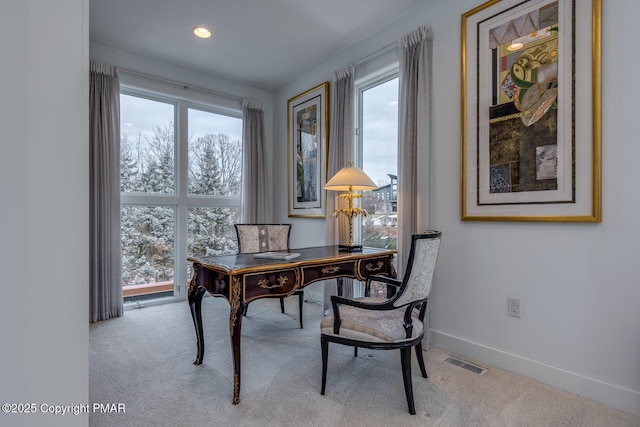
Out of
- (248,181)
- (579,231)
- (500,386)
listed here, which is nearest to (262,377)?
(500,386)

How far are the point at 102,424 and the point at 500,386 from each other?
2.20 m

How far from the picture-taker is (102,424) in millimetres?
1607

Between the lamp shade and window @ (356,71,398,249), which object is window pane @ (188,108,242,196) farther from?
the lamp shade

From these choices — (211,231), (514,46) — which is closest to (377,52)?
(514,46)

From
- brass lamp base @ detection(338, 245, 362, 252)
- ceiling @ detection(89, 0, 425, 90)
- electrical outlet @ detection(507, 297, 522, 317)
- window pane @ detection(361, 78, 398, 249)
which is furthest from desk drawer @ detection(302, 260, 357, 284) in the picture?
ceiling @ detection(89, 0, 425, 90)

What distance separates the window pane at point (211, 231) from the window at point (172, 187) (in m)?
0.01

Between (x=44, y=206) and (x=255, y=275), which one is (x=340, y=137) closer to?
(x=255, y=275)

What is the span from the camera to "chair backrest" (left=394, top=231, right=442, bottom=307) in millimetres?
1704

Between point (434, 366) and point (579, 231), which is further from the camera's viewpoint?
point (434, 366)

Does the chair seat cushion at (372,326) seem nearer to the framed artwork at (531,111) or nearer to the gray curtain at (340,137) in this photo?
the framed artwork at (531,111)

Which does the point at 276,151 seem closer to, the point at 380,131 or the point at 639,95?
the point at 380,131

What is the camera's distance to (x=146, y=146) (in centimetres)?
372

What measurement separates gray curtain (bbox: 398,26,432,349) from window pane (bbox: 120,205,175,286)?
2.70 meters

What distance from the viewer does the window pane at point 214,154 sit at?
13.3ft
